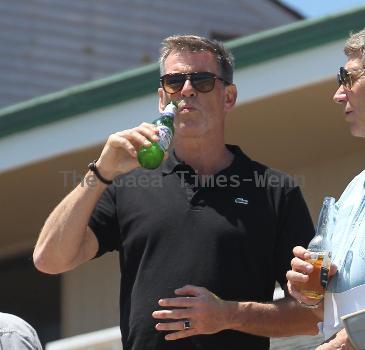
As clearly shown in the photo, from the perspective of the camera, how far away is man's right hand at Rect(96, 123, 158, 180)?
4.82 metres

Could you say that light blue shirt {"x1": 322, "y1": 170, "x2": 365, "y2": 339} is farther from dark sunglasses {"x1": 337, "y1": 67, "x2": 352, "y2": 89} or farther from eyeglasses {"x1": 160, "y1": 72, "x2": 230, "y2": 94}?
eyeglasses {"x1": 160, "y1": 72, "x2": 230, "y2": 94}

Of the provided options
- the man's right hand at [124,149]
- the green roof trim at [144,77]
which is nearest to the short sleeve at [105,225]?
the man's right hand at [124,149]

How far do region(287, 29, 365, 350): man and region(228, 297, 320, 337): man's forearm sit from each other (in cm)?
27

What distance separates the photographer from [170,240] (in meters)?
5.09

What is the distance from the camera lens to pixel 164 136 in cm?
486

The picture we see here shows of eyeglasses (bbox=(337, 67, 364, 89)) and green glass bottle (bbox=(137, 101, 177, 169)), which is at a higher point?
eyeglasses (bbox=(337, 67, 364, 89))

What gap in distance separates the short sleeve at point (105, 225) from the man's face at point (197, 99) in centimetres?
47

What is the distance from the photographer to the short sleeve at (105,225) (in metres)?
5.30

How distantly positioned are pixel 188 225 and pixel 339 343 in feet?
3.37

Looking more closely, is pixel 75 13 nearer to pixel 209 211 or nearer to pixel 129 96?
pixel 129 96

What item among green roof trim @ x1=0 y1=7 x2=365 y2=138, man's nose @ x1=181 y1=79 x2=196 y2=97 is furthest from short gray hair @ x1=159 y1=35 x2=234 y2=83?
green roof trim @ x1=0 y1=7 x2=365 y2=138

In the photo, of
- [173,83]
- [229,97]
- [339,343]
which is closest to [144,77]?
A: [229,97]

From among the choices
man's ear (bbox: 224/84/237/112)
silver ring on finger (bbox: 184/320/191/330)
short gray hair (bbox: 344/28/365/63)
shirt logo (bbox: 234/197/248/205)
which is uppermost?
short gray hair (bbox: 344/28/365/63)

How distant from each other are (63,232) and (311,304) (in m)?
1.14
